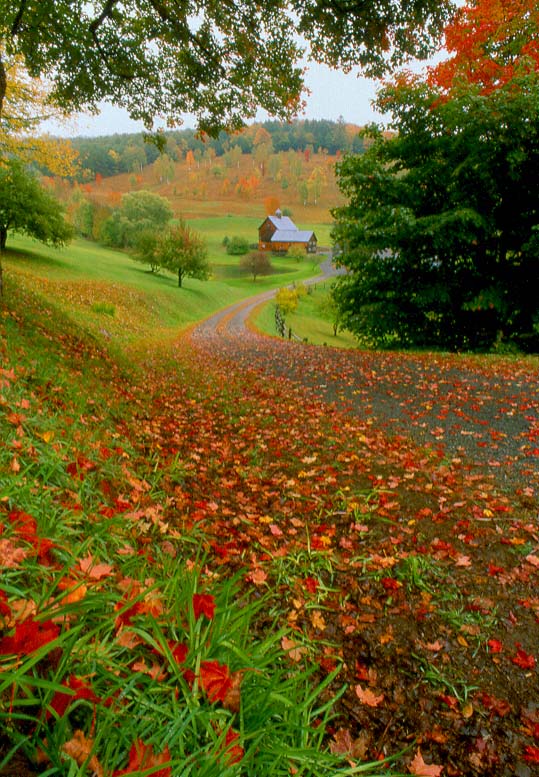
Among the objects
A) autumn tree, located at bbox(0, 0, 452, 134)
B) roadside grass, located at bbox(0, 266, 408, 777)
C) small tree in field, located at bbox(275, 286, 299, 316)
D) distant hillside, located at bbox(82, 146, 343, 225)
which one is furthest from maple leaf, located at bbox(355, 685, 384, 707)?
distant hillside, located at bbox(82, 146, 343, 225)

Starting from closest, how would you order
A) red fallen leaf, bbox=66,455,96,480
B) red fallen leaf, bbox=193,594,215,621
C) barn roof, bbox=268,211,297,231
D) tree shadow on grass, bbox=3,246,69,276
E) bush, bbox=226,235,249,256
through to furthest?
red fallen leaf, bbox=193,594,215,621
red fallen leaf, bbox=66,455,96,480
tree shadow on grass, bbox=3,246,69,276
bush, bbox=226,235,249,256
barn roof, bbox=268,211,297,231

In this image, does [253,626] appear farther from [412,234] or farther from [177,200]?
[177,200]

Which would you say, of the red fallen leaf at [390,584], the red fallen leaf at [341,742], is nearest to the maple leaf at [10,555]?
the red fallen leaf at [341,742]

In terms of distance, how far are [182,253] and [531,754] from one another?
148ft

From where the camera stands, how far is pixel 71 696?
1314mm

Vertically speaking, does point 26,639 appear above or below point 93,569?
above

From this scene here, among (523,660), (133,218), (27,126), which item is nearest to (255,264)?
(133,218)

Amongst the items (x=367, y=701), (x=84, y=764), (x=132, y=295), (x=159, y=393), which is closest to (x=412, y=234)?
(x=159, y=393)

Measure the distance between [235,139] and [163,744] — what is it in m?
202

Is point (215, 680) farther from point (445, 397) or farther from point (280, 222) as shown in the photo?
point (280, 222)

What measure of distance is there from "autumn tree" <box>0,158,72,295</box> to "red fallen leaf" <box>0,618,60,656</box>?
2678 cm

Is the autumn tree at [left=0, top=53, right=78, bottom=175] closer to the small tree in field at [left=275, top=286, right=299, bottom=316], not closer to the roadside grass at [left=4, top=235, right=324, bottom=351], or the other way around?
the roadside grass at [left=4, top=235, right=324, bottom=351]

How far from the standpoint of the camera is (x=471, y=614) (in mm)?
2645

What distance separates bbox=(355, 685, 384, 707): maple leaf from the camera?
81.7 inches
